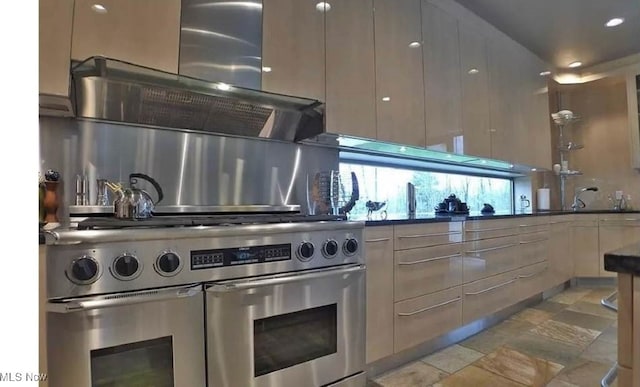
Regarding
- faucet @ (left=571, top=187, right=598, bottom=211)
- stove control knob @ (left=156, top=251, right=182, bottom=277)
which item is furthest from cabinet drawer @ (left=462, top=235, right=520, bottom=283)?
faucet @ (left=571, top=187, right=598, bottom=211)

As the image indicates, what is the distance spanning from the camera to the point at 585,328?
2646mm

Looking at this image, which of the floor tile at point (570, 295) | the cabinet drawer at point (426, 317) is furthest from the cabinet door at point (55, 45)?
the floor tile at point (570, 295)

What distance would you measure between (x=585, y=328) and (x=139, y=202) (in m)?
3.17

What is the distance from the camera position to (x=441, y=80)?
2.69 m

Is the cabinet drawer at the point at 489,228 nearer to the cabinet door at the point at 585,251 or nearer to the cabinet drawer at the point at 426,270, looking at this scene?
the cabinet drawer at the point at 426,270

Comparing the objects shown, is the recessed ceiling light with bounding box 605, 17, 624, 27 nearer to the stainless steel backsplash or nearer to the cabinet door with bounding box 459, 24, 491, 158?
the cabinet door with bounding box 459, 24, 491, 158

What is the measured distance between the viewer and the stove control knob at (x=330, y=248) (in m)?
1.61

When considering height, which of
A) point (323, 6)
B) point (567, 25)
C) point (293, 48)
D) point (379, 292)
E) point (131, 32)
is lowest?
point (379, 292)

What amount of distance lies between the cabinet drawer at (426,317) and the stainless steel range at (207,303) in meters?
0.35

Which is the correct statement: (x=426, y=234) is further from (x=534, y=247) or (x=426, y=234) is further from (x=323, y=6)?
(x=534, y=247)

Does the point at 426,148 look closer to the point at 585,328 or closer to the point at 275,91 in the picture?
the point at 275,91

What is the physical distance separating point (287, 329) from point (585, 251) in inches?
154

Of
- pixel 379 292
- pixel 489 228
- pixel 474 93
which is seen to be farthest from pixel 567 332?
pixel 474 93
